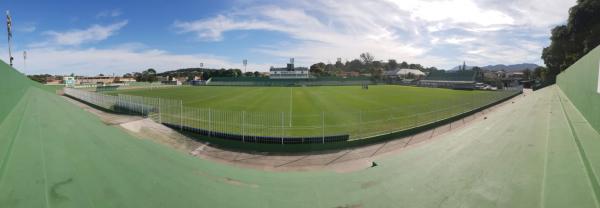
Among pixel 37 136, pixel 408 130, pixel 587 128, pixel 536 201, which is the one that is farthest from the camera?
pixel 408 130

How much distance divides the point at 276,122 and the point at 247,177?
45.6ft

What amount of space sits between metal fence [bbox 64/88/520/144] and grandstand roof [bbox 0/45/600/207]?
1028 cm

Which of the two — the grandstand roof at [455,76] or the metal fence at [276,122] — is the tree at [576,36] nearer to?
the metal fence at [276,122]

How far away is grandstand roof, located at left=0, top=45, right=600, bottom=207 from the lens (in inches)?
33.7

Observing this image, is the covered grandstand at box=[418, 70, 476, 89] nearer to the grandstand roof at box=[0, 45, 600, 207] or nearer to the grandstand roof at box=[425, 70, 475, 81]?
the grandstand roof at box=[425, 70, 475, 81]

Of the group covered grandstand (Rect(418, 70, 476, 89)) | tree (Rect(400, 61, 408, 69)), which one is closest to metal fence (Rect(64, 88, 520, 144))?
covered grandstand (Rect(418, 70, 476, 89))

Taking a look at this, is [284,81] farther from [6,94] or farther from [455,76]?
[6,94]

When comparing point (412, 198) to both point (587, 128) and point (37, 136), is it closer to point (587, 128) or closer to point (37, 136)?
point (37, 136)

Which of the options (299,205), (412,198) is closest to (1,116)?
(299,205)

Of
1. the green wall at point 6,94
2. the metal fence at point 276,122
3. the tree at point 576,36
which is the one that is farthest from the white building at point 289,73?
the green wall at point 6,94

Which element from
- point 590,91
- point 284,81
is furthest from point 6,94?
point 284,81

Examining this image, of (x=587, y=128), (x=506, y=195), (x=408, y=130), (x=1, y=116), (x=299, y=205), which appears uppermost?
(x=1, y=116)

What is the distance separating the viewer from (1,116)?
1129mm

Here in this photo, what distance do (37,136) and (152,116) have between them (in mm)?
16711
